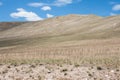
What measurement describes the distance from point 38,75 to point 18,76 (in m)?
1.58

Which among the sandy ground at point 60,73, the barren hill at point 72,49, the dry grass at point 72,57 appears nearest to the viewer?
the sandy ground at point 60,73

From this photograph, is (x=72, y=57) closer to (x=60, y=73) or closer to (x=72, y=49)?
(x=60, y=73)

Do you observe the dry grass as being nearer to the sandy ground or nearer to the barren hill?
the barren hill

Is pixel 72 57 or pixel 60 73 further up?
pixel 72 57

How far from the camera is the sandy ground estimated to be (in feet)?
68.0

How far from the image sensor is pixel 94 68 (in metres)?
24.0

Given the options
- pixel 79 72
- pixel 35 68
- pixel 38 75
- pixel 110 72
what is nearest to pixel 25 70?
pixel 35 68

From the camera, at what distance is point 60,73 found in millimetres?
22375

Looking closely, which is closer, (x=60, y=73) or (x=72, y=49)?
(x=60, y=73)

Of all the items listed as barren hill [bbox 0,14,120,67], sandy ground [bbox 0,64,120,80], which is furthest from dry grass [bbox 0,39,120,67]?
sandy ground [bbox 0,64,120,80]

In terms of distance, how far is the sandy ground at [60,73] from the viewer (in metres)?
20.7

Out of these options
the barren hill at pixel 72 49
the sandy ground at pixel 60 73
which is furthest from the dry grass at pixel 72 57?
the sandy ground at pixel 60 73

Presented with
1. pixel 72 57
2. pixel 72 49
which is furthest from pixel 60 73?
pixel 72 49

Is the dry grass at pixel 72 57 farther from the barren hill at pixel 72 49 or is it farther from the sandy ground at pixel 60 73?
the sandy ground at pixel 60 73
